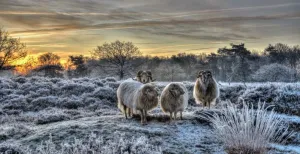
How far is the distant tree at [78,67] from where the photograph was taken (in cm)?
7062

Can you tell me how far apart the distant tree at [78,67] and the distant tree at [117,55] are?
11.2 meters

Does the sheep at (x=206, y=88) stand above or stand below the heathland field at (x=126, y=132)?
above

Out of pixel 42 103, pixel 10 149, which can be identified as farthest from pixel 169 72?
pixel 10 149

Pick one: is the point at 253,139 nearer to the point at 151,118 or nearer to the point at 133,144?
the point at 133,144

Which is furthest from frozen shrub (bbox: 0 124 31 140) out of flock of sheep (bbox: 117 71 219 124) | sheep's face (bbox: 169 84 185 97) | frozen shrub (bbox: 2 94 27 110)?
frozen shrub (bbox: 2 94 27 110)

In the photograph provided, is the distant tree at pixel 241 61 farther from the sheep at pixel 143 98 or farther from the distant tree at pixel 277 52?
the sheep at pixel 143 98

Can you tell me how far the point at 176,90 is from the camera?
12.4 metres

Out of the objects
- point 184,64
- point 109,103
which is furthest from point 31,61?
point 184,64

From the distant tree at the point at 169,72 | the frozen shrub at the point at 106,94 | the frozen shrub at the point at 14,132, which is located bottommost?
the frozen shrub at the point at 14,132

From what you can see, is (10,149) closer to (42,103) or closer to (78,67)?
(42,103)

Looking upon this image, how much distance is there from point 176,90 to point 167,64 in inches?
2542

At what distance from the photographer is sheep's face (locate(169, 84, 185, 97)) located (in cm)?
1236

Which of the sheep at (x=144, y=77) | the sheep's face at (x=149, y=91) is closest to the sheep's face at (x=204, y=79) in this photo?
the sheep at (x=144, y=77)

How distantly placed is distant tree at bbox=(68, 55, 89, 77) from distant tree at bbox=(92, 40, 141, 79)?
1115 cm
